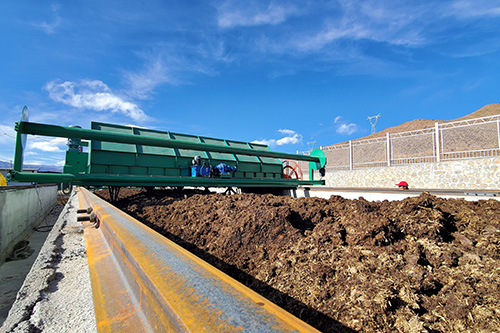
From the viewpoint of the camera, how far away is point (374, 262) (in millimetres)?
1298

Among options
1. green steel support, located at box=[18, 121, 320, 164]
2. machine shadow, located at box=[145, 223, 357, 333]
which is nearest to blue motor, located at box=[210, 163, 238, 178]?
green steel support, located at box=[18, 121, 320, 164]

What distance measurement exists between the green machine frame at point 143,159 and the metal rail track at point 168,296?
2882 mm

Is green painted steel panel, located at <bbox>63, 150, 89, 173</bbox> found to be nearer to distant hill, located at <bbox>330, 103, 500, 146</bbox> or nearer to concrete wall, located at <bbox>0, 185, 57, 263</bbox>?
concrete wall, located at <bbox>0, 185, 57, 263</bbox>

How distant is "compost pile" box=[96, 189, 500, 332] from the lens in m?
0.99

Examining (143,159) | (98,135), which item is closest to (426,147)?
(143,159)

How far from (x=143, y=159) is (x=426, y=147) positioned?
12.6 meters

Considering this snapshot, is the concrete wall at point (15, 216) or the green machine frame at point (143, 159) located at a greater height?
the green machine frame at point (143, 159)

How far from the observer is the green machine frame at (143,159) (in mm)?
3428

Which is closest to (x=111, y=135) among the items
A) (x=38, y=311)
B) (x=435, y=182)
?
(x=38, y=311)

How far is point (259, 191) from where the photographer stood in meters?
6.87

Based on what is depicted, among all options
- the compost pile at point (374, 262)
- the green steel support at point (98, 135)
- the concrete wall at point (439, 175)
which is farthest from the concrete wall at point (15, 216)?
the concrete wall at point (439, 175)

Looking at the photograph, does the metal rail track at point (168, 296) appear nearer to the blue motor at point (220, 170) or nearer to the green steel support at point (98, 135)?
the green steel support at point (98, 135)

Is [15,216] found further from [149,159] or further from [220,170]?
[220,170]

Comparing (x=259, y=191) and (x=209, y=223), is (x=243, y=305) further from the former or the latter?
(x=259, y=191)
